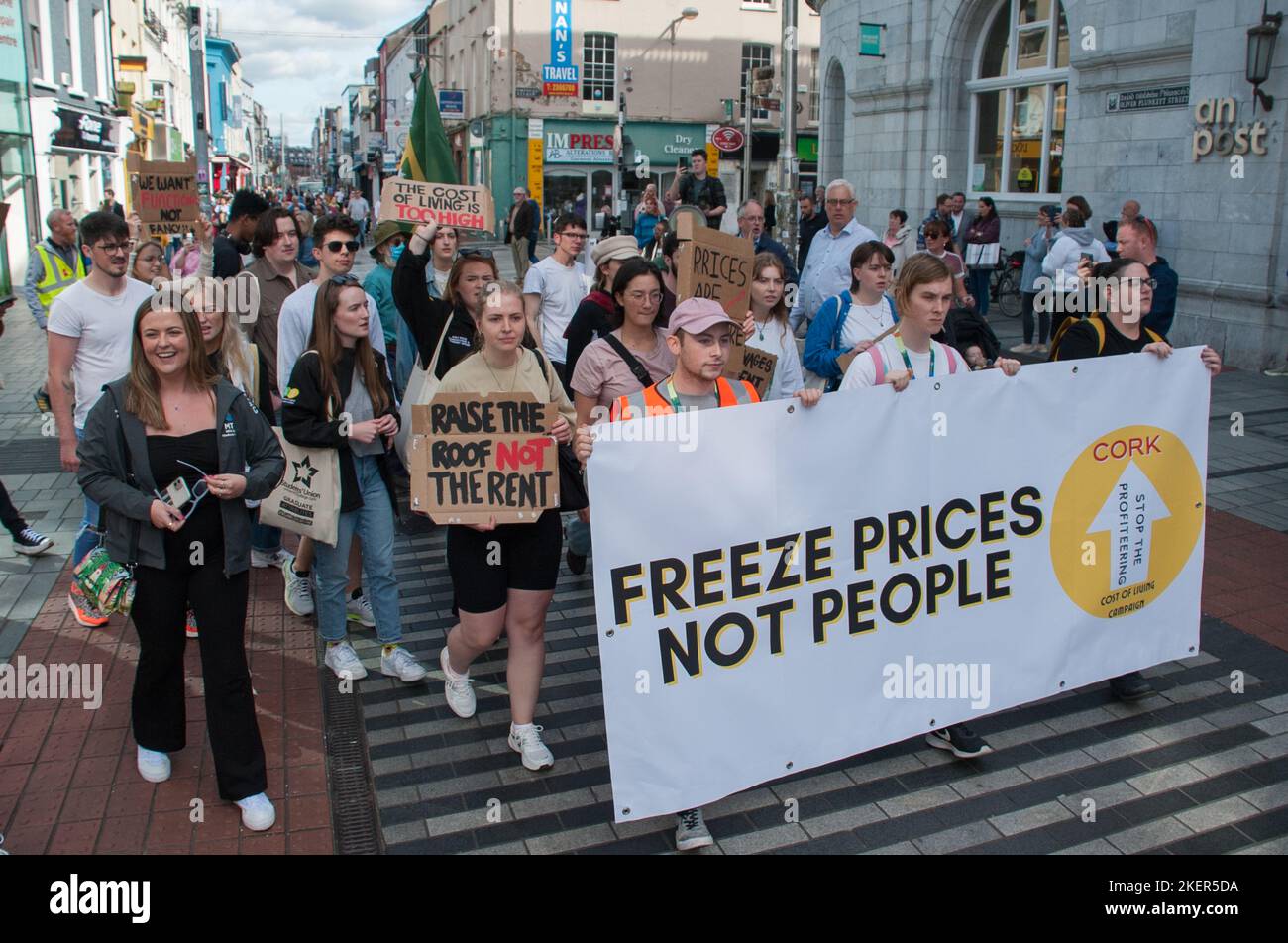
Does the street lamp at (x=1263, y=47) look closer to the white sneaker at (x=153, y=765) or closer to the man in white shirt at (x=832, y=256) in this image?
the man in white shirt at (x=832, y=256)

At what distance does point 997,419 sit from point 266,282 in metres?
4.49

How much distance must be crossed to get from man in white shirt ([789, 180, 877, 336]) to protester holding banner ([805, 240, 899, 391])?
240cm

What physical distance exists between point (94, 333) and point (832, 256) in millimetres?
5254

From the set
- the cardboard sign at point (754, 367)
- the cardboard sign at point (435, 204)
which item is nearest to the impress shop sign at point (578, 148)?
the cardboard sign at point (435, 204)

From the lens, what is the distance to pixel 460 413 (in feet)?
14.1

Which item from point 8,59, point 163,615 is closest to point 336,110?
point 8,59

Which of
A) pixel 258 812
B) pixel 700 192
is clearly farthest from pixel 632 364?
pixel 700 192

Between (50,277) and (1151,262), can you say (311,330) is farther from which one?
(1151,262)

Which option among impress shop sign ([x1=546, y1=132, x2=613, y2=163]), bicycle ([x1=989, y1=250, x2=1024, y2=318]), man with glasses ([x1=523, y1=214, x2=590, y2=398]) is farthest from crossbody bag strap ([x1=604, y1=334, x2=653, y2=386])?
impress shop sign ([x1=546, y1=132, x2=613, y2=163])

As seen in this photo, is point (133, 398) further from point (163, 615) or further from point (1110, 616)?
point (1110, 616)

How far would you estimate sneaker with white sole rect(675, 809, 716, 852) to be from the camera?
3904 millimetres

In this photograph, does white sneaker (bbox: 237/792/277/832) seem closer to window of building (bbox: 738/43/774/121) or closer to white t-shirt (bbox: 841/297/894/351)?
white t-shirt (bbox: 841/297/894/351)

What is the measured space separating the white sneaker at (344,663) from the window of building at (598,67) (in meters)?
40.7

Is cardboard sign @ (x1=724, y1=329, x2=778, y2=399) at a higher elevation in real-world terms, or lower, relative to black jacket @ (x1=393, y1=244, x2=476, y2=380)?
lower
